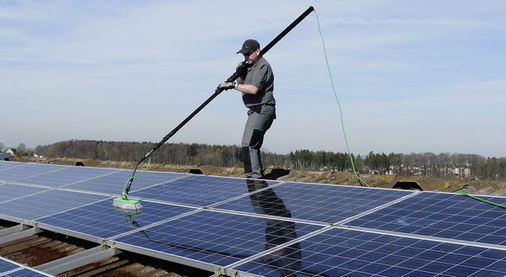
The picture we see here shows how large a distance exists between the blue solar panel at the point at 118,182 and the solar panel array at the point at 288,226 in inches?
4.6

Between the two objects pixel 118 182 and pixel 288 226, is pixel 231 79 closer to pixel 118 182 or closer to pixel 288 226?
pixel 118 182

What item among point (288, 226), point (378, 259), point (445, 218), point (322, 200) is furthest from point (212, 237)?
point (445, 218)

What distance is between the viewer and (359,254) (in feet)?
15.9

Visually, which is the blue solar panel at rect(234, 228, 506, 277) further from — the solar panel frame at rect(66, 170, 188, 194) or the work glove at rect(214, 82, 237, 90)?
the solar panel frame at rect(66, 170, 188, 194)

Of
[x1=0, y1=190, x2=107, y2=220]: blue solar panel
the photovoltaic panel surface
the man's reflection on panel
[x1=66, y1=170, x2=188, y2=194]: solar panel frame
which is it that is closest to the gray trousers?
[x1=66, y1=170, x2=188, y2=194]: solar panel frame

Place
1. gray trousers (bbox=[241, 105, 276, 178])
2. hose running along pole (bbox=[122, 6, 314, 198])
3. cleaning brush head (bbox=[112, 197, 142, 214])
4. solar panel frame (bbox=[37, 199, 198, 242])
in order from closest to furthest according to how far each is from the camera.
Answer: solar panel frame (bbox=[37, 199, 198, 242]) < cleaning brush head (bbox=[112, 197, 142, 214]) < hose running along pole (bbox=[122, 6, 314, 198]) < gray trousers (bbox=[241, 105, 276, 178])

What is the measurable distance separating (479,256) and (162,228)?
3355mm

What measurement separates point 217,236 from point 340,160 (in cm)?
1122

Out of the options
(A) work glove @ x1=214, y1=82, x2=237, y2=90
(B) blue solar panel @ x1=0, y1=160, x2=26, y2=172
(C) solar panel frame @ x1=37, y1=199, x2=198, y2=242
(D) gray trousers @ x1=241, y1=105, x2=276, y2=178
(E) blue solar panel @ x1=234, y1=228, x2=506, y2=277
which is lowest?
(E) blue solar panel @ x1=234, y1=228, x2=506, y2=277

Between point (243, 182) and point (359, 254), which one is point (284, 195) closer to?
point (243, 182)

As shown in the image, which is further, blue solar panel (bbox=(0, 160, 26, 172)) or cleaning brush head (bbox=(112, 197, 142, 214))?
blue solar panel (bbox=(0, 160, 26, 172))

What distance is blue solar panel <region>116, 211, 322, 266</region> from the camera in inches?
210

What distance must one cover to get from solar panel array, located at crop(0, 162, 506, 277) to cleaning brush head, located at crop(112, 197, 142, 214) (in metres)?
0.11

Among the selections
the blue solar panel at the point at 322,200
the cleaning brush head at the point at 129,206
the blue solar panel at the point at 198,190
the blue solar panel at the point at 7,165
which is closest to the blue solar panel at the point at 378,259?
the blue solar panel at the point at 322,200
